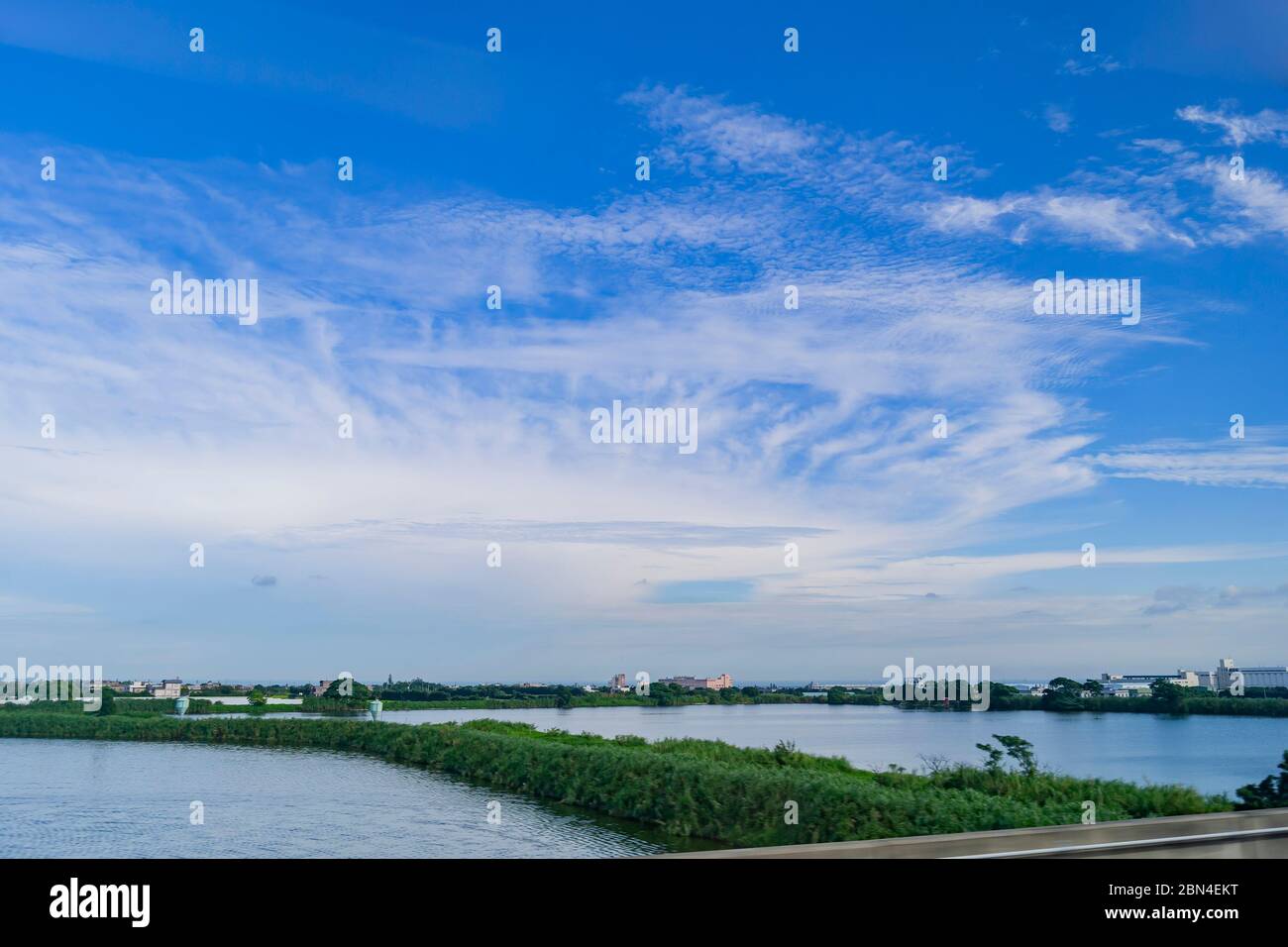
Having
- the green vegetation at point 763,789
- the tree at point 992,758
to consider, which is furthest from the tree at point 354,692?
the tree at point 992,758

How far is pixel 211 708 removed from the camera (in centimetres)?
2659

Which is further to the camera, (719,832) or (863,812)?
(719,832)

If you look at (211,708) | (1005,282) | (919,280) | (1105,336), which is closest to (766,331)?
(919,280)

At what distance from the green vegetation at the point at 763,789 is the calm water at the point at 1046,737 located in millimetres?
461

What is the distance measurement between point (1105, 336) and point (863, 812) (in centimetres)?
667

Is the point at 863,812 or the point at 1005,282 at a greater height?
the point at 1005,282

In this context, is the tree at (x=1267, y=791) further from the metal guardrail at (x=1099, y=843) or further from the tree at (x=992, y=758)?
the metal guardrail at (x=1099, y=843)

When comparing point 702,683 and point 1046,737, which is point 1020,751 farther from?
point 702,683

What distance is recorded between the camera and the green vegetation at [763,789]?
25.8 ft

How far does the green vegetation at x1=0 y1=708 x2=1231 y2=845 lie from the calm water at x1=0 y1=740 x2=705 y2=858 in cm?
49

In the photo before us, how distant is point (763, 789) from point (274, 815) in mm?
6719

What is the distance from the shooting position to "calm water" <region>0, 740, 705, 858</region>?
1018 cm
